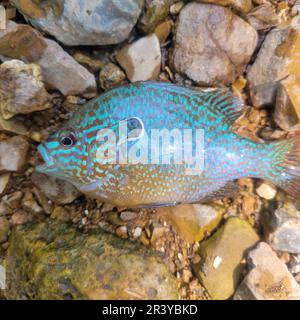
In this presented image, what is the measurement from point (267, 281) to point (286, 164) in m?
0.90

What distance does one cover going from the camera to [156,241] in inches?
100

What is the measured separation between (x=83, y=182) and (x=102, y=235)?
52 cm

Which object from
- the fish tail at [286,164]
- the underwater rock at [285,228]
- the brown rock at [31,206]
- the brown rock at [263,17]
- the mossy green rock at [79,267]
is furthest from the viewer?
the brown rock at [263,17]

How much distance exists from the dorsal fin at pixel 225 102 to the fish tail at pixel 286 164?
373 mm

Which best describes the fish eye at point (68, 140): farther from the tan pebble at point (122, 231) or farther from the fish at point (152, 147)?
the tan pebble at point (122, 231)

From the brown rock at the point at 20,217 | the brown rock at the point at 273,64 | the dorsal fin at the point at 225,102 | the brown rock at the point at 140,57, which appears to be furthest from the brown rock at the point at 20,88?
the brown rock at the point at 273,64

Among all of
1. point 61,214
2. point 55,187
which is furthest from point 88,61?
point 61,214

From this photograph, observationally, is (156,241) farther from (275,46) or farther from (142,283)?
(275,46)

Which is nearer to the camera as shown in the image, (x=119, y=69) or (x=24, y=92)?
(x=24, y=92)

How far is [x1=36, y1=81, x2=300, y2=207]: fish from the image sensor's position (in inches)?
79.0

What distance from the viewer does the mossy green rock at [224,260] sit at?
247 cm

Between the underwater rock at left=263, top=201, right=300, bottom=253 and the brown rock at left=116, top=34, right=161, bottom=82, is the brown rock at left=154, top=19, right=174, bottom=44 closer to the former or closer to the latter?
the brown rock at left=116, top=34, right=161, bottom=82

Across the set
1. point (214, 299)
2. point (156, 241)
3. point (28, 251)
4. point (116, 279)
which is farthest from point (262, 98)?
point (28, 251)

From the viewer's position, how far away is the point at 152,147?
6.57 feet
